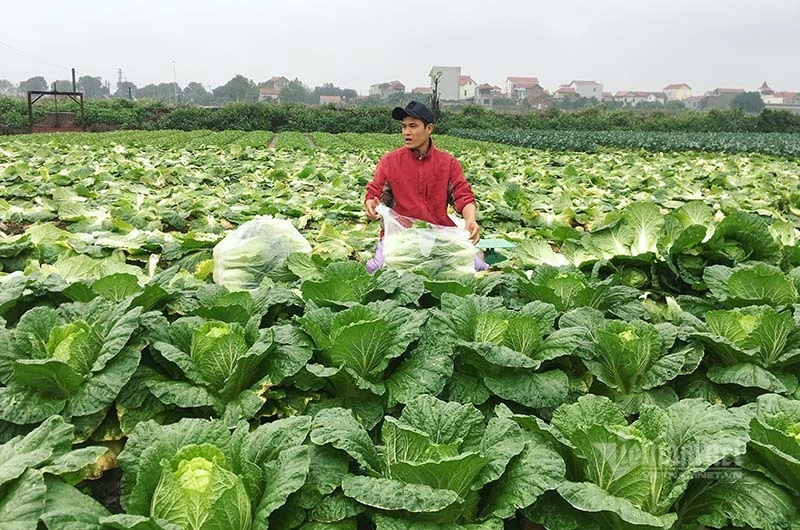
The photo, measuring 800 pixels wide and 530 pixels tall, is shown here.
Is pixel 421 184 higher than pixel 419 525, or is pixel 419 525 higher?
pixel 421 184

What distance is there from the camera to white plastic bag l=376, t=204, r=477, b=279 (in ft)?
11.8

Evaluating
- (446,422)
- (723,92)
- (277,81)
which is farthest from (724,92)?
(446,422)

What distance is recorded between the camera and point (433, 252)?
361 centimetres

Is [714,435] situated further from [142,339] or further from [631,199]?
[631,199]

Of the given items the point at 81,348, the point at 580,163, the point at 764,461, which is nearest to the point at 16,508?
the point at 81,348

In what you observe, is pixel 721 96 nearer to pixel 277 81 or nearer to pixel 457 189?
pixel 277 81

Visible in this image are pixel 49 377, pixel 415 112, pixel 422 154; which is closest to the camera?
pixel 49 377

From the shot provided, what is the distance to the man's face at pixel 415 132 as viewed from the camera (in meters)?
3.94

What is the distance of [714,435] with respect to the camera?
67.4 inches

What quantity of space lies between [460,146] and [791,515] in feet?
62.6

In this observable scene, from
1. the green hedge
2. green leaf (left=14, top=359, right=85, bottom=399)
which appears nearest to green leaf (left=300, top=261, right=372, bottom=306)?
green leaf (left=14, top=359, right=85, bottom=399)

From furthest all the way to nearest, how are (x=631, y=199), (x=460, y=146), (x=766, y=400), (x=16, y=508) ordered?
1. (x=460, y=146)
2. (x=631, y=199)
3. (x=766, y=400)
4. (x=16, y=508)

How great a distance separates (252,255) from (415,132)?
51.4 inches

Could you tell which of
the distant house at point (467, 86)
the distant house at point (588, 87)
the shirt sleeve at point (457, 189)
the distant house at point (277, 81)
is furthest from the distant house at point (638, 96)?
the shirt sleeve at point (457, 189)
